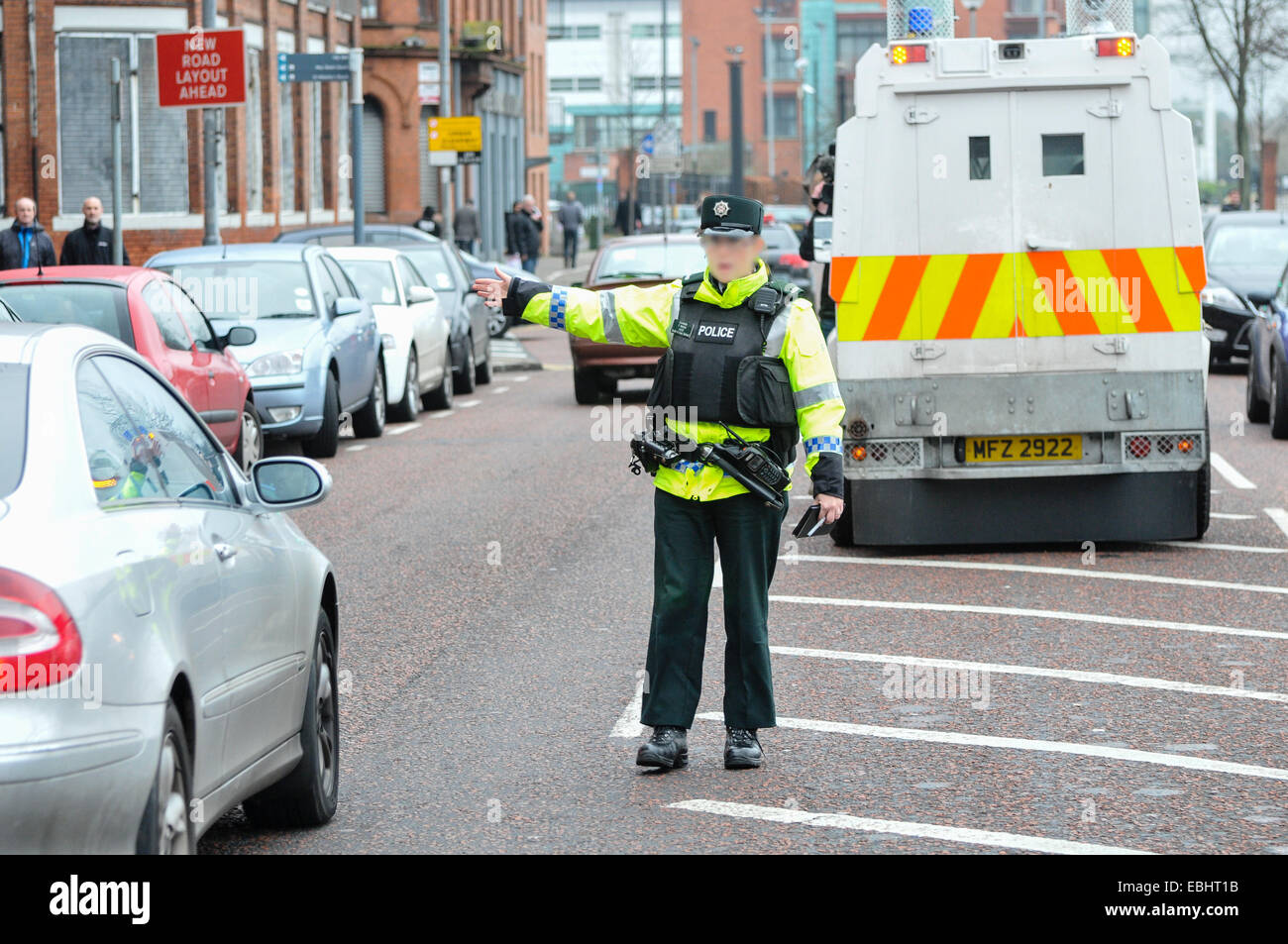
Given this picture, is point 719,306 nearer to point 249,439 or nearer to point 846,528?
point 846,528

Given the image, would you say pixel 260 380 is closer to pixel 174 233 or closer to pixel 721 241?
pixel 721 241

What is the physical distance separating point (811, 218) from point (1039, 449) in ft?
8.93

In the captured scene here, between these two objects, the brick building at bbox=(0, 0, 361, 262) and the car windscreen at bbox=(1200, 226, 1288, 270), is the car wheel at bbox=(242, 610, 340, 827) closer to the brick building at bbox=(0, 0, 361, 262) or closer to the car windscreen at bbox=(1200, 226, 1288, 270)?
the car windscreen at bbox=(1200, 226, 1288, 270)

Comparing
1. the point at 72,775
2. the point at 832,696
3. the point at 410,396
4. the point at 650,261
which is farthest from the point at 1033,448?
the point at 650,261

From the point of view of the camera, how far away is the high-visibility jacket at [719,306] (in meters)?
7.01

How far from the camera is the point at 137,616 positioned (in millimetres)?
4648

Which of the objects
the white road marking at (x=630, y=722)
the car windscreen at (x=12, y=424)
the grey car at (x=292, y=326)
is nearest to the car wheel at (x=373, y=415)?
the grey car at (x=292, y=326)

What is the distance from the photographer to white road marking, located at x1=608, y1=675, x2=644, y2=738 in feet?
25.2

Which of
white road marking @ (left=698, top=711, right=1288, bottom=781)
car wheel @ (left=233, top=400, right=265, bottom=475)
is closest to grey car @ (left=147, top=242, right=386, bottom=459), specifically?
car wheel @ (left=233, top=400, right=265, bottom=475)

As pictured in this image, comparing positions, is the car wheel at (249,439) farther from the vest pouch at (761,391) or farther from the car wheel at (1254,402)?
the car wheel at (1254,402)

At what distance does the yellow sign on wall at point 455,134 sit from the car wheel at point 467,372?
1392 centimetres

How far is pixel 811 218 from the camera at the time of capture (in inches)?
554

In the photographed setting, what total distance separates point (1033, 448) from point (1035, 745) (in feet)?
15.7
